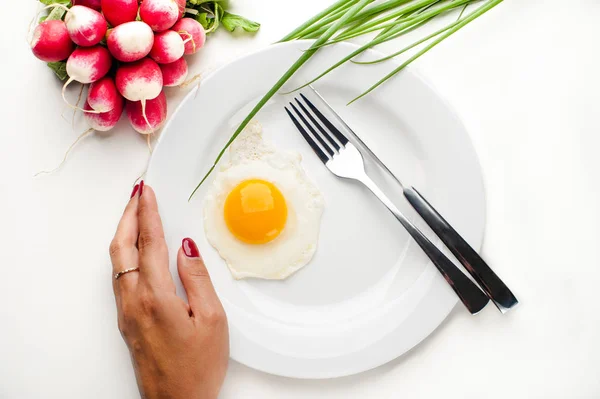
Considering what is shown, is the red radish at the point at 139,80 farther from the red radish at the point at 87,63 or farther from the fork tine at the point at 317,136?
the fork tine at the point at 317,136

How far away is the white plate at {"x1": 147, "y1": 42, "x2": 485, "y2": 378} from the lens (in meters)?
1.11

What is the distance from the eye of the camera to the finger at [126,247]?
1.13m

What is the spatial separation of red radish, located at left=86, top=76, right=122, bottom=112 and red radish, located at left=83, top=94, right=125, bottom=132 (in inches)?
0.9

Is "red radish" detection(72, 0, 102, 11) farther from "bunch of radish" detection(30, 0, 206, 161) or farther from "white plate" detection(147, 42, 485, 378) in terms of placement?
"white plate" detection(147, 42, 485, 378)

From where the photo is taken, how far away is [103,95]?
1.06 m

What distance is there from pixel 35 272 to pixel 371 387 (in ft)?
3.19

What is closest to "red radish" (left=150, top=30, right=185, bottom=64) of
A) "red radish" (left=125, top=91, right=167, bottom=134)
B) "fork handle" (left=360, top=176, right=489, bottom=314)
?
"red radish" (left=125, top=91, right=167, bottom=134)

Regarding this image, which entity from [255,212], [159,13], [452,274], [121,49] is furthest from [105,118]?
[452,274]

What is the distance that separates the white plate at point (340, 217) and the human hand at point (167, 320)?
4 centimetres

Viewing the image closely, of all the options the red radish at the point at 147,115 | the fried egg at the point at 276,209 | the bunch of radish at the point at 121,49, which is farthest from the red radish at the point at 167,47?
the fried egg at the point at 276,209

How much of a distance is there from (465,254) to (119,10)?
3.38 feet

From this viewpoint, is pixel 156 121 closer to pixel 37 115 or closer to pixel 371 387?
pixel 37 115

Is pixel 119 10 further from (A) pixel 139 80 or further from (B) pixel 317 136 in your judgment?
(B) pixel 317 136

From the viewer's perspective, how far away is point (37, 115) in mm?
1215
